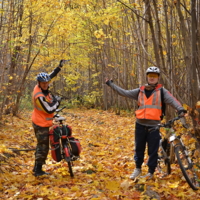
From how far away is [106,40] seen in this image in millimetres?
16031

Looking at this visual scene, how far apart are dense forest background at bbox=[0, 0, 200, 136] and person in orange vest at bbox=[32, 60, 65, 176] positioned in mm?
557

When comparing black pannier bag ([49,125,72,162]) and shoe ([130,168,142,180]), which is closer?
shoe ([130,168,142,180])

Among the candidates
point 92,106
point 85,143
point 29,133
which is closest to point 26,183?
point 85,143

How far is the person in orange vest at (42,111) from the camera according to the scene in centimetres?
480

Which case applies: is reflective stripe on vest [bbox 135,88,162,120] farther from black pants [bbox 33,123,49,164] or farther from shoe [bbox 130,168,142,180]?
black pants [bbox 33,123,49,164]

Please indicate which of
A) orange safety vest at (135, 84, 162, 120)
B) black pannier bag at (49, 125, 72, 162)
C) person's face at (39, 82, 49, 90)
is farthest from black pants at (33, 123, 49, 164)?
orange safety vest at (135, 84, 162, 120)

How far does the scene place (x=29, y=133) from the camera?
9.30m

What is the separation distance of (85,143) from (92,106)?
15183 millimetres

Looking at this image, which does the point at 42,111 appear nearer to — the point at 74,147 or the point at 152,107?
the point at 74,147

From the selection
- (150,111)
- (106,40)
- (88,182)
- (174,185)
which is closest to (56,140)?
(88,182)

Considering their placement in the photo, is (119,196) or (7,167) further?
(7,167)

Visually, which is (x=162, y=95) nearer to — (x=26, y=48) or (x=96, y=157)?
(x=96, y=157)

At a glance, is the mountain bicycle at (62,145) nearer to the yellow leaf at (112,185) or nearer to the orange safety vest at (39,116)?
the orange safety vest at (39,116)

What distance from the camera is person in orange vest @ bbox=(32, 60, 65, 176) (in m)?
4.80
